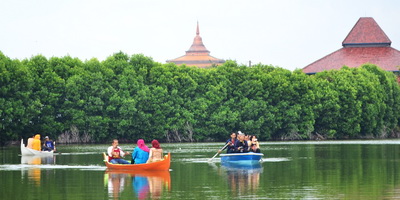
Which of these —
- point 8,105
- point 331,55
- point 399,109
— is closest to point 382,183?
point 8,105

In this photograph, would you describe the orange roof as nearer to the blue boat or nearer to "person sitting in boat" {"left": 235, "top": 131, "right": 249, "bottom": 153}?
"person sitting in boat" {"left": 235, "top": 131, "right": 249, "bottom": 153}

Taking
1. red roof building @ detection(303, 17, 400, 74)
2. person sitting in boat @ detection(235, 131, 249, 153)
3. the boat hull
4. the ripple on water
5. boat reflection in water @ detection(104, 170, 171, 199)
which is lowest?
boat reflection in water @ detection(104, 170, 171, 199)

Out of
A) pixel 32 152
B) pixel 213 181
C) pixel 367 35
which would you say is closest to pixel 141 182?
pixel 213 181

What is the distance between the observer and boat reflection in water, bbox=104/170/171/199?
27422 millimetres

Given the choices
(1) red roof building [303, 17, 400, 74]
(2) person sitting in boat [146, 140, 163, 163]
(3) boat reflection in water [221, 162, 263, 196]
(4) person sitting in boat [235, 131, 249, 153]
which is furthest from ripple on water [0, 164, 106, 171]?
(1) red roof building [303, 17, 400, 74]

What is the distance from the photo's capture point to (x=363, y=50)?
15375 cm

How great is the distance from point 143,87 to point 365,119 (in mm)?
26370

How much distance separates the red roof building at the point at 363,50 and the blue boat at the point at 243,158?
103 metres

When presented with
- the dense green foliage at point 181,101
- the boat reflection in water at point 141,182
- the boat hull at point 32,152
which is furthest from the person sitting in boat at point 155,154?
the dense green foliage at point 181,101

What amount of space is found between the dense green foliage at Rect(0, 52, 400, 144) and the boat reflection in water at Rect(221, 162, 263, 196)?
36.4m

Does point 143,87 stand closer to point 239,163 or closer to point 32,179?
point 239,163

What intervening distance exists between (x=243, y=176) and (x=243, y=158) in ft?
34.4

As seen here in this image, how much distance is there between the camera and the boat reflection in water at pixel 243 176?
28297mm

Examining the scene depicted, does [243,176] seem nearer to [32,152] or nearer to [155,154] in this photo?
[155,154]
